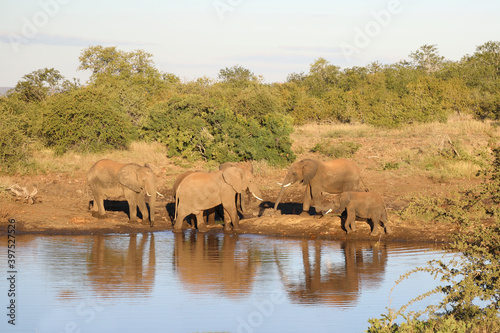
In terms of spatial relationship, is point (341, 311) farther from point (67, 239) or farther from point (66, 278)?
point (67, 239)

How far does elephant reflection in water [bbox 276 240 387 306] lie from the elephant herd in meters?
1.09

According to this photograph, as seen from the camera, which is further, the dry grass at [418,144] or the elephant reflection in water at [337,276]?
the dry grass at [418,144]

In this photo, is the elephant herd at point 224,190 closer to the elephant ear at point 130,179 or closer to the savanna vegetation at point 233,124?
the elephant ear at point 130,179

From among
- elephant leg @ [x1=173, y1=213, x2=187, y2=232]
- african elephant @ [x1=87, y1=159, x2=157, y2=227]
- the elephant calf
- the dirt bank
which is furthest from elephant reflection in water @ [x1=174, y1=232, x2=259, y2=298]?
the elephant calf

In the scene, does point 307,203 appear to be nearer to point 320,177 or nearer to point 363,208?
point 320,177

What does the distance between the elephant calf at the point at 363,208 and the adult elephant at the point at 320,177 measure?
1854 mm

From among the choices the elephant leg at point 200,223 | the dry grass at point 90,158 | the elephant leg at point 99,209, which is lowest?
the elephant leg at point 200,223

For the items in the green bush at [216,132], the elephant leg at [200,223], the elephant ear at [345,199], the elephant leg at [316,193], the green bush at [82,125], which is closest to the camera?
the elephant ear at [345,199]

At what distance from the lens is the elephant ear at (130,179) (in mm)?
15969

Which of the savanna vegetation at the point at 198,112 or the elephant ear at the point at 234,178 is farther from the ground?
the savanna vegetation at the point at 198,112

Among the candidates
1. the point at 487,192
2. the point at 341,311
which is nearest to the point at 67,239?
the point at 341,311

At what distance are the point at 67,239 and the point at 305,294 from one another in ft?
21.9

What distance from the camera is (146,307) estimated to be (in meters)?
8.88

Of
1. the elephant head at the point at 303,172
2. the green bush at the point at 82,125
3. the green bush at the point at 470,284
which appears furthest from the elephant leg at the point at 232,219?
the green bush at the point at 82,125
